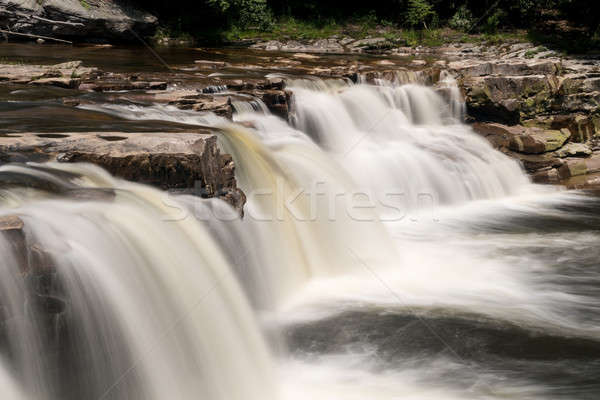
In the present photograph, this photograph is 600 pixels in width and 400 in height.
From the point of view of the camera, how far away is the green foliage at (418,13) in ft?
81.1

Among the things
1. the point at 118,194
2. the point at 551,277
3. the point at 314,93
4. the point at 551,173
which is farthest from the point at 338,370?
the point at 551,173

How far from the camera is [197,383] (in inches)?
178

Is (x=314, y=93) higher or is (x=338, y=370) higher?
(x=314, y=93)

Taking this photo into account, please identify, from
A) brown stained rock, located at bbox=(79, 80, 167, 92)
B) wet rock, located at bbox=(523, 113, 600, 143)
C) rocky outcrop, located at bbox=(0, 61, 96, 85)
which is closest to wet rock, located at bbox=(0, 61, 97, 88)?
rocky outcrop, located at bbox=(0, 61, 96, 85)

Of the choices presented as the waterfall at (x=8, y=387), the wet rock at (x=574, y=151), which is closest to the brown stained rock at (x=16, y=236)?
the waterfall at (x=8, y=387)

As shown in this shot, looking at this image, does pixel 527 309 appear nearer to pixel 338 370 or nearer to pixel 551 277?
pixel 551 277

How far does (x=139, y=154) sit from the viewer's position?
19.1 feet

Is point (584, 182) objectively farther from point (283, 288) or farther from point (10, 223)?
point (10, 223)

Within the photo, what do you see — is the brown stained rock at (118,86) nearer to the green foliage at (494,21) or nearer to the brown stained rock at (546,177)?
the brown stained rock at (546,177)

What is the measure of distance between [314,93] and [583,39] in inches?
496

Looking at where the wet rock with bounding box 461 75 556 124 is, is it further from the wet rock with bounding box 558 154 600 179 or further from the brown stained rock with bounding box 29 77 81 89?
the brown stained rock with bounding box 29 77 81 89

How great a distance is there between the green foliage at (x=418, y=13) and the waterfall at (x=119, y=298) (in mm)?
21236

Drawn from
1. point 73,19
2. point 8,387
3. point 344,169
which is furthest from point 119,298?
point 73,19

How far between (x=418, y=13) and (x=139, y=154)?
831 inches
